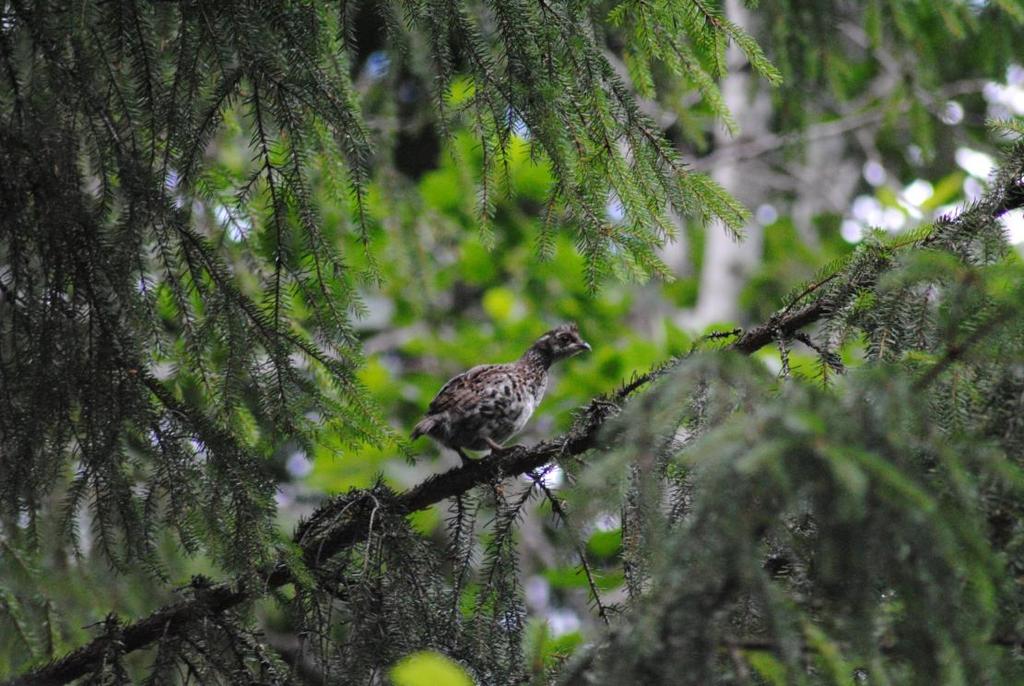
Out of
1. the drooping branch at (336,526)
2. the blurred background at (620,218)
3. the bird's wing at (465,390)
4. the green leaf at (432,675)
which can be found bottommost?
the green leaf at (432,675)

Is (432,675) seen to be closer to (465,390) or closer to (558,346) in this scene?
(465,390)

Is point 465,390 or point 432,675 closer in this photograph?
point 432,675

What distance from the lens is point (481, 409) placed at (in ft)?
15.7

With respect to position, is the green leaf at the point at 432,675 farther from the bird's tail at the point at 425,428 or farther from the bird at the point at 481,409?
the bird's tail at the point at 425,428

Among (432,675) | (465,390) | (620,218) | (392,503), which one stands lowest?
(432,675)

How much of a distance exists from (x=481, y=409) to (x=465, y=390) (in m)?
0.15

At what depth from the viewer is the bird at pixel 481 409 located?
189 inches

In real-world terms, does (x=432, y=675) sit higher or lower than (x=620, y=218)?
lower

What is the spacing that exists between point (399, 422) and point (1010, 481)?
24.2ft

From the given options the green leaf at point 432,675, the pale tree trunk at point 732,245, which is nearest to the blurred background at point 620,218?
the pale tree trunk at point 732,245

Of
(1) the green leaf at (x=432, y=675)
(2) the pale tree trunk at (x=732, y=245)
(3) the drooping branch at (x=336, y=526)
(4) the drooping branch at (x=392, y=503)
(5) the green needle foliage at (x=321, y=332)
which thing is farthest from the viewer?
(2) the pale tree trunk at (x=732, y=245)

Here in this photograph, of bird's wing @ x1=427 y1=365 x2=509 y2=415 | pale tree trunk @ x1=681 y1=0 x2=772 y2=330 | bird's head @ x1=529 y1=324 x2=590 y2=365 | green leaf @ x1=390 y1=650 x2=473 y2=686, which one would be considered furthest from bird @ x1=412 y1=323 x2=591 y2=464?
pale tree trunk @ x1=681 y1=0 x2=772 y2=330

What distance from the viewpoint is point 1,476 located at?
3.09 metres

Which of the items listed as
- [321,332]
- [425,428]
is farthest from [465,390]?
[321,332]
